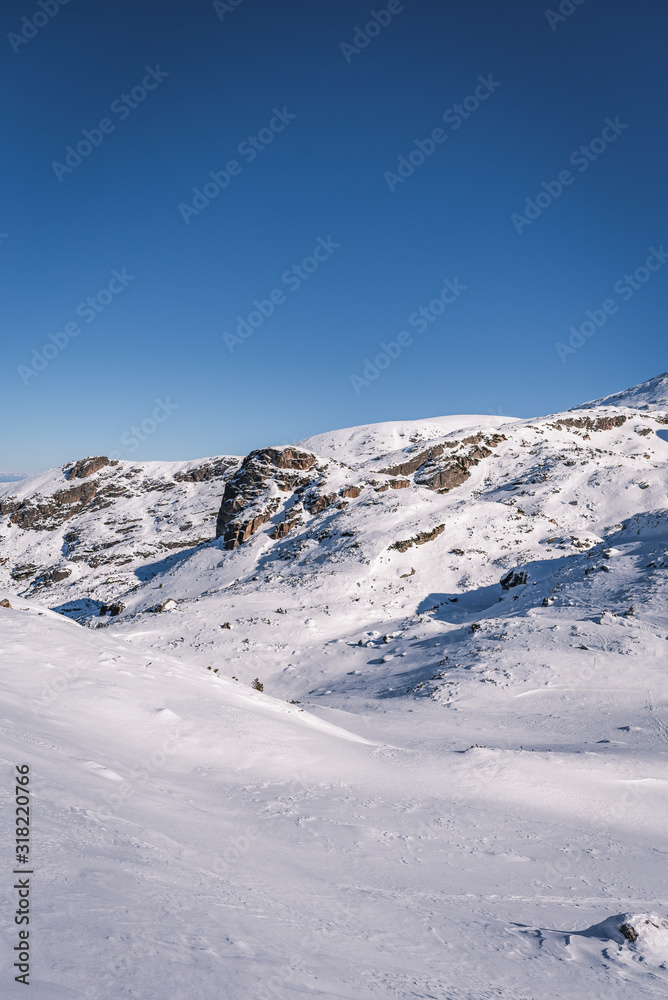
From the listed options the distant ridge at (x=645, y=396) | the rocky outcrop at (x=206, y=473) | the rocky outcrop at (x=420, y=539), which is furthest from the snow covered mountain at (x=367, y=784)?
the distant ridge at (x=645, y=396)

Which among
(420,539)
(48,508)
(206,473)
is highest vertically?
(206,473)

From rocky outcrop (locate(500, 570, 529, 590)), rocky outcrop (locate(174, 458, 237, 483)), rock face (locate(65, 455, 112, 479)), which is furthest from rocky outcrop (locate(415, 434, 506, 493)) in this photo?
rock face (locate(65, 455, 112, 479))

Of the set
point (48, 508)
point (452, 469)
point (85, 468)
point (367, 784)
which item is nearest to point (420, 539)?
point (452, 469)

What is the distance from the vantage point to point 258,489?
2048 inches

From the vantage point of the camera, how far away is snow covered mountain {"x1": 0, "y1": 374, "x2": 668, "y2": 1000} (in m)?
3.31

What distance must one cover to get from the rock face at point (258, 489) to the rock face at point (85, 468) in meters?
42.3

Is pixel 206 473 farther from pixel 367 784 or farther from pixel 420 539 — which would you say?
pixel 367 784

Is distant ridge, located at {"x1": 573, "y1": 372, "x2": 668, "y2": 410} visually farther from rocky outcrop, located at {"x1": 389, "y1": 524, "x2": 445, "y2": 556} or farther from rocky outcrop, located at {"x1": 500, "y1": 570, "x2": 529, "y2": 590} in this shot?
rocky outcrop, located at {"x1": 500, "y1": 570, "x2": 529, "y2": 590}

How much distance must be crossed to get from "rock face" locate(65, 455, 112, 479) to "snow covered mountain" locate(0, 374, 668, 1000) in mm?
60194

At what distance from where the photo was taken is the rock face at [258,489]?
46844mm

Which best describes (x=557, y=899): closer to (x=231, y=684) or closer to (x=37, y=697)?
(x=37, y=697)

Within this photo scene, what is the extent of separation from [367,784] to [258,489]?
1783 inches

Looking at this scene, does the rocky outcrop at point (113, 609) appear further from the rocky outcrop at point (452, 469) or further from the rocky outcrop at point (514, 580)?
the rocky outcrop at point (452, 469)

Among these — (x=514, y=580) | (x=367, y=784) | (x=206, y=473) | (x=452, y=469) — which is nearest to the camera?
(x=367, y=784)
